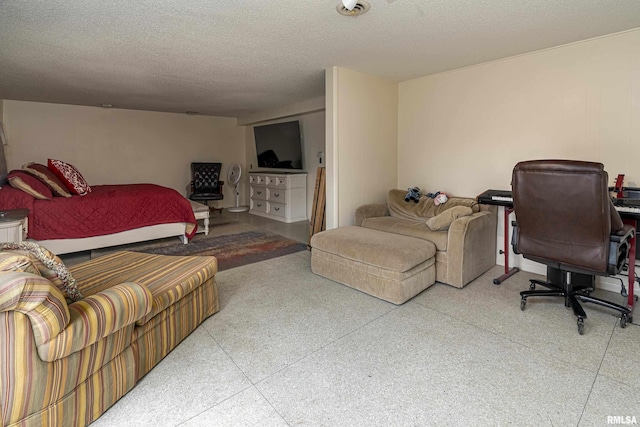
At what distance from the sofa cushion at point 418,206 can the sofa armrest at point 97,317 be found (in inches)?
115

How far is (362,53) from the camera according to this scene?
318 cm

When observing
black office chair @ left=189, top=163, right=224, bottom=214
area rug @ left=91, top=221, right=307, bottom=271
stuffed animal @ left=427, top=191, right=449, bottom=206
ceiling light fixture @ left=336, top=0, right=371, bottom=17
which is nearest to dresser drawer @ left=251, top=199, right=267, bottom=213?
black office chair @ left=189, top=163, right=224, bottom=214

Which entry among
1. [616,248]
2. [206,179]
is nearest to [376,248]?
[616,248]

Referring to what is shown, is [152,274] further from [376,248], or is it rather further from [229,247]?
[229,247]

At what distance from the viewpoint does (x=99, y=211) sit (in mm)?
3996

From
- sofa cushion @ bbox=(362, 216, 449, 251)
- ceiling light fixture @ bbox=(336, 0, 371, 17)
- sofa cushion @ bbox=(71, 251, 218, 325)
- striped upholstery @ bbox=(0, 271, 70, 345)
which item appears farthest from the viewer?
sofa cushion @ bbox=(362, 216, 449, 251)

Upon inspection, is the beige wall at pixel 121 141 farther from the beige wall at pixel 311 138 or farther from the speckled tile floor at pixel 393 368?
the speckled tile floor at pixel 393 368

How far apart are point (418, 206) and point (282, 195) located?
3.02 meters

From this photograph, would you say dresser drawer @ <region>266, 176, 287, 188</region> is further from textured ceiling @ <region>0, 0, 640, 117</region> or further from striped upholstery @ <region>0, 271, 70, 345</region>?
striped upholstery @ <region>0, 271, 70, 345</region>

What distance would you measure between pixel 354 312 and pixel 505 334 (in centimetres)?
100

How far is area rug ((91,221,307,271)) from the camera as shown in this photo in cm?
395

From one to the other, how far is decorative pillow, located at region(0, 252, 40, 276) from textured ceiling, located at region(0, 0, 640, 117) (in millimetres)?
1740

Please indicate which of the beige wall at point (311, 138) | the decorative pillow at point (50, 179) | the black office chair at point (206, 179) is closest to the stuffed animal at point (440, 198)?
the beige wall at point (311, 138)

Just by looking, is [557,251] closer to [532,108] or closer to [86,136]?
[532,108]
